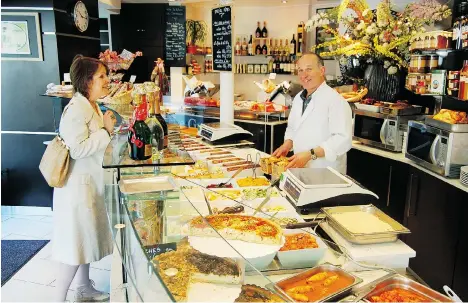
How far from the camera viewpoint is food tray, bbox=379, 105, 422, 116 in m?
4.32

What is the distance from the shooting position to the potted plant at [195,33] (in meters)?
9.17

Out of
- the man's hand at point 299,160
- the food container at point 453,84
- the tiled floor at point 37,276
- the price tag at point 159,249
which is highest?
the food container at point 453,84

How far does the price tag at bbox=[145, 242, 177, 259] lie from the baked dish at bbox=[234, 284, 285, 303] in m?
0.37

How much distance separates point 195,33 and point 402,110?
20.5 feet

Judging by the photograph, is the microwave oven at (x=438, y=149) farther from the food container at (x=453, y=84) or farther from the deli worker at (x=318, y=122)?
the deli worker at (x=318, y=122)

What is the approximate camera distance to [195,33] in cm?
941

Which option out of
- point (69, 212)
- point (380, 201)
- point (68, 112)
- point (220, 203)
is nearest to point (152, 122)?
point (220, 203)

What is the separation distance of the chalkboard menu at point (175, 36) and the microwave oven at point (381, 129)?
17.8 ft

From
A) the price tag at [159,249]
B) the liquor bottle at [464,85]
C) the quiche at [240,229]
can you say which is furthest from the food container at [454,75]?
the price tag at [159,249]

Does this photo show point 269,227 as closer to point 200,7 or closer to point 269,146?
point 269,146

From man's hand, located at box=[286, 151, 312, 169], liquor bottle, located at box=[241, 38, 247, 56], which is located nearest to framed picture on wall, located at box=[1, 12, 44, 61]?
man's hand, located at box=[286, 151, 312, 169]

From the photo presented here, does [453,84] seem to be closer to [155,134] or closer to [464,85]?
[464,85]

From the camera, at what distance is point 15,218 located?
18.0 ft

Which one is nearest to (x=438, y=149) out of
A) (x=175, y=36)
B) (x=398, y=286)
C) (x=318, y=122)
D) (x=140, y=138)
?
(x=318, y=122)
